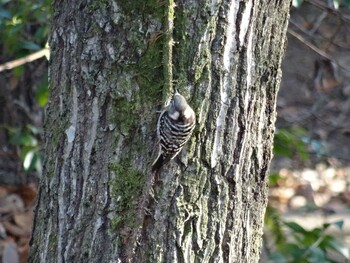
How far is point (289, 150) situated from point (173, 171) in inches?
62.6

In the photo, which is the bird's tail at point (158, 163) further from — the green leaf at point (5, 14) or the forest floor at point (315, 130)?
the forest floor at point (315, 130)

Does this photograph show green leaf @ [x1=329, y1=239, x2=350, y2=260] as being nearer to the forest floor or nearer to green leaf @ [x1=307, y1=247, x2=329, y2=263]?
green leaf @ [x1=307, y1=247, x2=329, y2=263]

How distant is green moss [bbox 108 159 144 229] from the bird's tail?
0.18 feet

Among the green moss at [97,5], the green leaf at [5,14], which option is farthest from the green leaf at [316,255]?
the green leaf at [5,14]

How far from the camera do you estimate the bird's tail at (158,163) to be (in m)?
2.63

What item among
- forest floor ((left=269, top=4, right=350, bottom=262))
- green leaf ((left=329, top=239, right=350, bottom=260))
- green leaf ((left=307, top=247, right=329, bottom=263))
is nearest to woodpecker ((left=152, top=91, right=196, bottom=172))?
green leaf ((left=307, top=247, right=329, bottom=263))

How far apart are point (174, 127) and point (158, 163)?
0.66 ft

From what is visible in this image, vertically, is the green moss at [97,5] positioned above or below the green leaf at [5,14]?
below

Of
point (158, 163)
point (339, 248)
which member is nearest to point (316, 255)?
point (339, 248)

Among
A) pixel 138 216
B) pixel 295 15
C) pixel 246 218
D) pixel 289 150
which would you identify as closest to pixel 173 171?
pixel 138 216

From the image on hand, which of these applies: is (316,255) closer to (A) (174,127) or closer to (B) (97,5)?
(A) (174,127)

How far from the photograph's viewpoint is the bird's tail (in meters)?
2.63

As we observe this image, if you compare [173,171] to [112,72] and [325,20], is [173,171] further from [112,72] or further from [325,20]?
[325,20]

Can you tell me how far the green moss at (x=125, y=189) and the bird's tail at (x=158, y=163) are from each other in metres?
0.06
